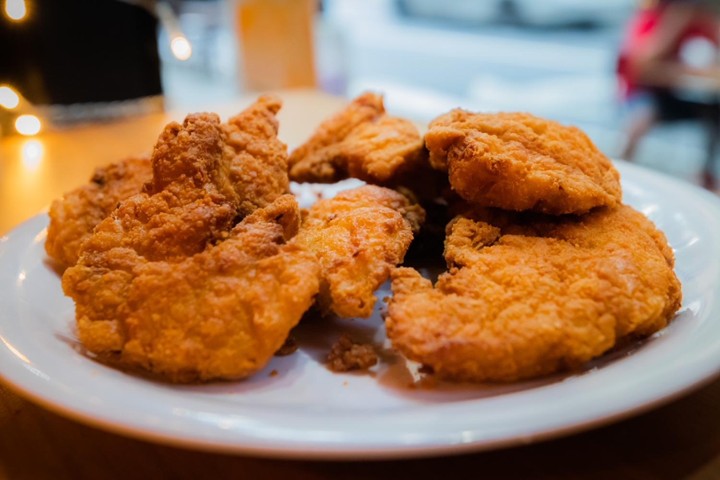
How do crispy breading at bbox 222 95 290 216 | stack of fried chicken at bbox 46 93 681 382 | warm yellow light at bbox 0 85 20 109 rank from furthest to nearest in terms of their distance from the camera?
warm yellow light at bbox 0 85 20 109 < crispy breading at bbox 222 95 290 216 < stack of fried chicken at bbox 46 93 681 382

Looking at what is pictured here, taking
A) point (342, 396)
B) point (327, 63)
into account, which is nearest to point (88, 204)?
point (342, 396)

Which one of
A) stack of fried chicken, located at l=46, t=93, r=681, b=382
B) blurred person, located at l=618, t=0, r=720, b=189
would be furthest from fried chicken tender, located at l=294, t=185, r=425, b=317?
blurred person, located at l=618, t=0, r=720, b=189

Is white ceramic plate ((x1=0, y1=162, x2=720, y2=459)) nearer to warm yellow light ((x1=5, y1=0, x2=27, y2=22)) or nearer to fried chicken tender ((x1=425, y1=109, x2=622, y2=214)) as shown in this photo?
fried chicken tender ((x1=425, y1=109, x2=622, y2=214))

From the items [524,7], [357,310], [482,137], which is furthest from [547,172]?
[524,7]

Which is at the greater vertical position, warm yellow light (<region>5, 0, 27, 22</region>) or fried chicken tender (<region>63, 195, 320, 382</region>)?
warm yellow light (<region>5, 0, 27, 22</region>)

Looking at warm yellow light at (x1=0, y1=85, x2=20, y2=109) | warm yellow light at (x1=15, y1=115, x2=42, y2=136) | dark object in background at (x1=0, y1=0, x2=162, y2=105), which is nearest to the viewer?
warm yellow light at (x1=15, y1=115, x2=42, y2=136)

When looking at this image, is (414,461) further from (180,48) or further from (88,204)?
(180,48)

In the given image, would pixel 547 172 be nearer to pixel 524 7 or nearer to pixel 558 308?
pixel 558 308

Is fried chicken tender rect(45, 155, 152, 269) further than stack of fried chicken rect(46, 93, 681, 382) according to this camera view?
Yes
